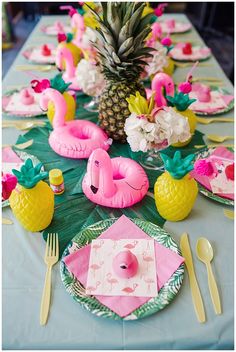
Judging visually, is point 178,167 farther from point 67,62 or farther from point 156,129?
point 67,62

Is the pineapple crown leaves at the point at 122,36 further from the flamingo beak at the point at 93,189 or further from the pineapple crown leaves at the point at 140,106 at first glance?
the flamingo beak at the point at 93,189

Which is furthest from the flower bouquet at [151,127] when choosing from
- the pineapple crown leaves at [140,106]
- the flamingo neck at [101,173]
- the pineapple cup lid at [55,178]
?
the pineapple cup lid at [55,178]

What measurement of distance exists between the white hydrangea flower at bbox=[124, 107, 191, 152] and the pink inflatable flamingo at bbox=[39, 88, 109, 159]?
182 millimetres

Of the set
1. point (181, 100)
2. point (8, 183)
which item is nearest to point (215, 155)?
point (181, 100)

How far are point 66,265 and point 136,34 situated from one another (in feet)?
2.31

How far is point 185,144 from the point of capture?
112 cm

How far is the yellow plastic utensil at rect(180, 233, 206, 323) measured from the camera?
677 millimetres

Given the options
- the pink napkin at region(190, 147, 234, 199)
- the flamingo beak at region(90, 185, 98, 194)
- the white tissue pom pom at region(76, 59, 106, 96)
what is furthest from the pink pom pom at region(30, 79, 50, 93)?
the pink napkin at region(190, 147, 234, 199)

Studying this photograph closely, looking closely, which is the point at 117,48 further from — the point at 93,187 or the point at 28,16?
the point at 28,16

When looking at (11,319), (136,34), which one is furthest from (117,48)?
(11,319)

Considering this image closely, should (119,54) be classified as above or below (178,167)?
above

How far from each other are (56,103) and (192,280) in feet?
2.29

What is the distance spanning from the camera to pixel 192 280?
73 centimetres

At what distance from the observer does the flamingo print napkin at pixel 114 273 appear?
2.31 ft
